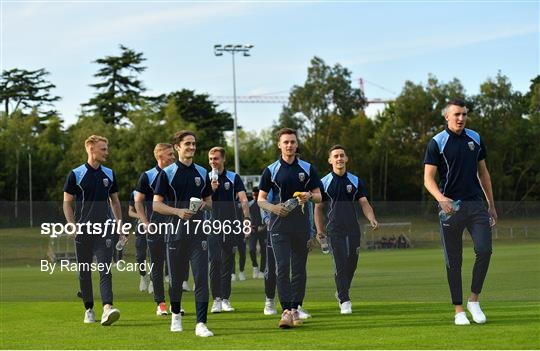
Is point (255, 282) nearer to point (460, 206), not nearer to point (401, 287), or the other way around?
point (401, 287)

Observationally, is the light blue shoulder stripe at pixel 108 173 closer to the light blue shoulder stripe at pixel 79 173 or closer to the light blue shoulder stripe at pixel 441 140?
the light blue shoulder stripe at pixel 79 173

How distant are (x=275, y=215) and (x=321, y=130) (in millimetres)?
64059

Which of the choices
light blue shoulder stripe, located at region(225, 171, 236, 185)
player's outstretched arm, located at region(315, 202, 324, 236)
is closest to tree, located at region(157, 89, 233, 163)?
light blue shoulder stripe, located at region(225, 171, 236, 185)

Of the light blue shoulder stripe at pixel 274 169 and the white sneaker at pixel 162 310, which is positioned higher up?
the light blue shoulder stripe at pixel 274 169

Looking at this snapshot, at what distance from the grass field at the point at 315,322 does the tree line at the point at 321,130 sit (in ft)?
133

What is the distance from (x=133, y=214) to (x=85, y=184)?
132 inches

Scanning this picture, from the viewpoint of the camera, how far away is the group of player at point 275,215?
9.61 metres

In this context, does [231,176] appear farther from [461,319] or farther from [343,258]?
[461,319]

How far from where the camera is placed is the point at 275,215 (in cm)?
1028

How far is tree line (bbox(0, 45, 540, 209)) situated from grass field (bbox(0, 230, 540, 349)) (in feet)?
133

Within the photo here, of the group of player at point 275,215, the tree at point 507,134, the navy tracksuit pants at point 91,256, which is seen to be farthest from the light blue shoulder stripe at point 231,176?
the tree at point 507,134

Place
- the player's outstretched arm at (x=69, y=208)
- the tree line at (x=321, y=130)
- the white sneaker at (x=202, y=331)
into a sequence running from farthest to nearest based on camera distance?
the tree line at (x=321, y=130)
the player's outstretched arm at (x=69, y=208)
the white sneaker at (x=202, y=331)

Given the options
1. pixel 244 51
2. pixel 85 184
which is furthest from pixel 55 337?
pixel 244 51

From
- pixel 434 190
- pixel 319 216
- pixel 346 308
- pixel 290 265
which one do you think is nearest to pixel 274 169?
pixel 319 216
